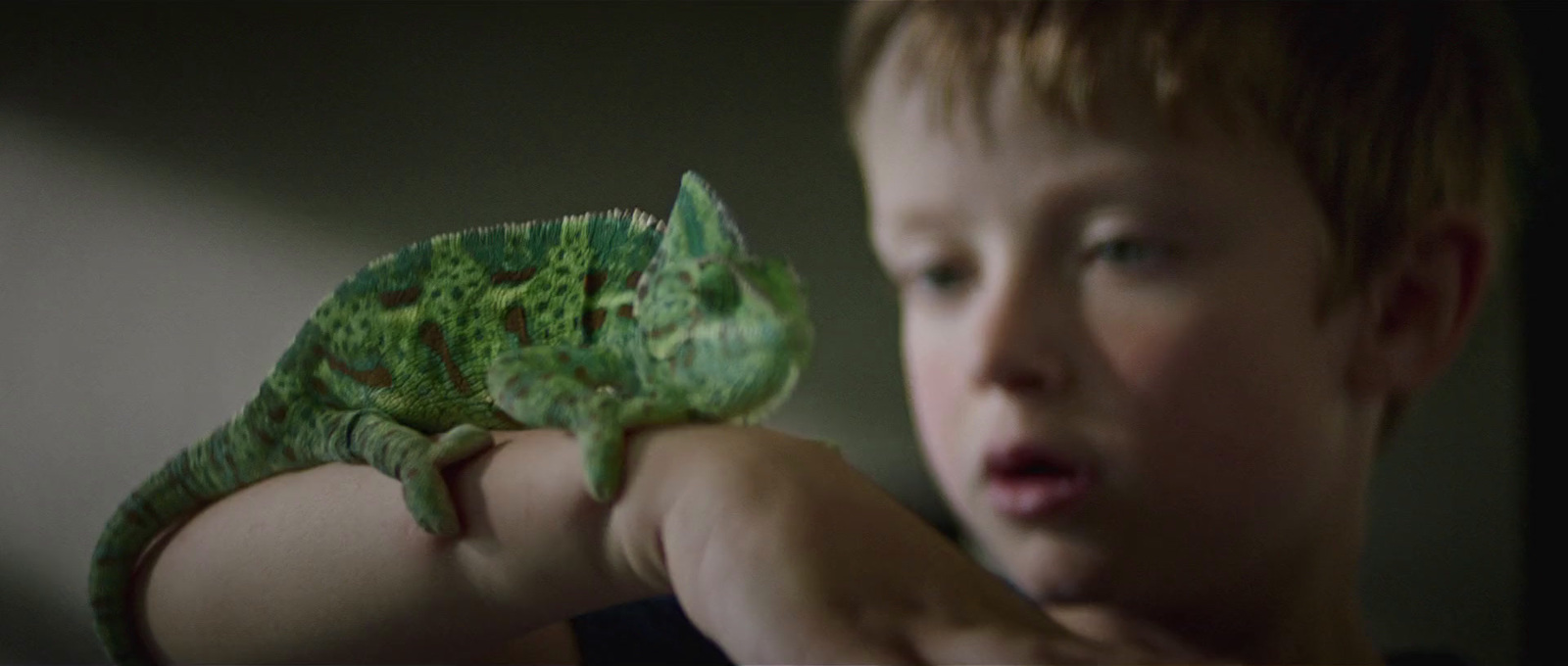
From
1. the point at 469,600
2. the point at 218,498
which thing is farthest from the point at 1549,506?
the point at 218,498

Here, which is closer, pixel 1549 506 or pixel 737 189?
pixel 737 189

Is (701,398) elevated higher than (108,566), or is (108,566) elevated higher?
(701,398)

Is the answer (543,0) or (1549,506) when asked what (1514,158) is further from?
(543,0)

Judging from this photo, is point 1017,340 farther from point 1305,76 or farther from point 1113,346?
point 1305,76

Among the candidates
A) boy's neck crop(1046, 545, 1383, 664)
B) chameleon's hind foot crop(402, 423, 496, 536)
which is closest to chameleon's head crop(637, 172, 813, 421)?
chameleon's hind foot crop(402, 423, 496, 536)

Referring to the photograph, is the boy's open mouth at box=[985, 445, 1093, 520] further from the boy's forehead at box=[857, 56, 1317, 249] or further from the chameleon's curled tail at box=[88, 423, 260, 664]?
the chameleon's curled tail at box=[88, 423, 260, 664]

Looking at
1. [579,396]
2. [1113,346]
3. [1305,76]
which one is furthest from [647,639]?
[1305,76]

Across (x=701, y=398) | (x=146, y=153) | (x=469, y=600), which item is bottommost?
(x=469, y=600)
